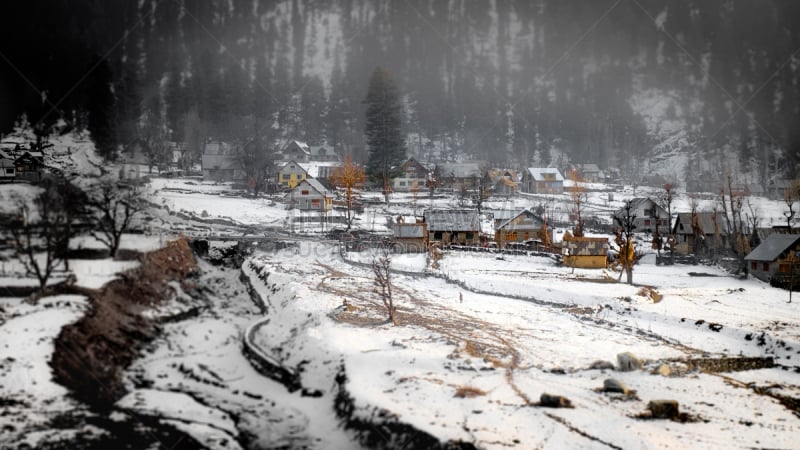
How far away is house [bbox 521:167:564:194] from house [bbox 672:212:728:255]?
72.6 ft

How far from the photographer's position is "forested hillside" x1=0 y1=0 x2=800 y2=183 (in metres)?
12.9

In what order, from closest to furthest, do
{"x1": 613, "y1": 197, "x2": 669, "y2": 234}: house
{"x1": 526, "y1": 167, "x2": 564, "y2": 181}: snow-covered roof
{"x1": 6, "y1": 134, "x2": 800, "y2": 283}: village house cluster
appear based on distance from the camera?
{"x1": 6, "y1": 134, "x2": 800, "y2": 283}: village house cluster → {"x1": 613, "y1": 197, "x2": 669, "y2": 234}: house → {"x1": 526, "y1": 167, "x2": 564, "y2": 181}: snow-covered roof

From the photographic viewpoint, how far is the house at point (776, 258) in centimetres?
3057

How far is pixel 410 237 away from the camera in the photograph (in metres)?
36.9

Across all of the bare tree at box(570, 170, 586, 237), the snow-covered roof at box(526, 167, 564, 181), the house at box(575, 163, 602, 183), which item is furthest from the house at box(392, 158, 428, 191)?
the house at box(575, 163, 602, 183)

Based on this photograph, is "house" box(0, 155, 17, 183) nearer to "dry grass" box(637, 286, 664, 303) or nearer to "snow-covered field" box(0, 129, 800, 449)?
"snow-covered field" box(0, 129, 800, 449)

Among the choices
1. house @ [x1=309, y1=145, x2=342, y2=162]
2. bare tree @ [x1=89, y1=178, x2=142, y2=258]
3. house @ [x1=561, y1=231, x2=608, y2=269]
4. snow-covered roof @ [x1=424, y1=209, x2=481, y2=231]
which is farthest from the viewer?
house @ [x1=309, y1=145, x2=342, y2=162]

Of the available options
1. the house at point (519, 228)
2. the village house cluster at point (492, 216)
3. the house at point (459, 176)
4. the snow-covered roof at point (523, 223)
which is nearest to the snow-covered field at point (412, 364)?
the village house cluster at point (492, 216)

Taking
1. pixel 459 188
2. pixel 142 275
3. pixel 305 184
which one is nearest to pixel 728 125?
pixel 459 188

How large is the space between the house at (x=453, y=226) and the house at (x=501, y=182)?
19.8 m

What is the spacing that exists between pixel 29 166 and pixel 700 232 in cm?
4414

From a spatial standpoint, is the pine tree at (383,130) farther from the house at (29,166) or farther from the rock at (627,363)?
the house at (29,166)

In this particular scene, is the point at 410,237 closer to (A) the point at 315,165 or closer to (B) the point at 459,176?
(A) the point at 315,165

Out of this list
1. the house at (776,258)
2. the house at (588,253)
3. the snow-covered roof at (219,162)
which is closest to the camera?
the house at (776,258)
